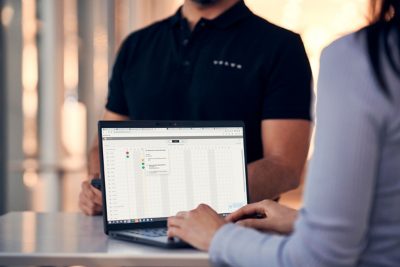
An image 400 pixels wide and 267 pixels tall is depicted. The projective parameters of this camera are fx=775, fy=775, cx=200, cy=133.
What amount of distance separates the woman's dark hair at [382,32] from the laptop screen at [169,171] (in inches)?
31.3

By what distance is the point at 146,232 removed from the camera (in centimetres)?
170

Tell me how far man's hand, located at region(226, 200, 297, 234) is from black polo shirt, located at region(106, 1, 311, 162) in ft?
2.66

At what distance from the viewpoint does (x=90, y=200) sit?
2066 millimetres

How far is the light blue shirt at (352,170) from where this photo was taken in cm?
103

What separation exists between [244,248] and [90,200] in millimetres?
938

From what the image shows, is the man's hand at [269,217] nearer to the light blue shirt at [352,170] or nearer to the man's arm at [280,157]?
the light blue shirt at [352,170]

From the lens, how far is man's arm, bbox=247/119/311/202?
7.58 feet

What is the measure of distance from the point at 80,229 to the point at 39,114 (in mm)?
2744

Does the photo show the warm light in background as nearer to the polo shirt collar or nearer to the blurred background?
the blurred background

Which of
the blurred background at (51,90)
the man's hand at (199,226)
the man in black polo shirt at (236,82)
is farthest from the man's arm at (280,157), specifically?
the blurred background at (51,90)

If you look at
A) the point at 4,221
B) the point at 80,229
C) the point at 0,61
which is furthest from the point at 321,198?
the point at 0,61

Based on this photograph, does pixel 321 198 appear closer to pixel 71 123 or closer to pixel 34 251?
pixel 34 251

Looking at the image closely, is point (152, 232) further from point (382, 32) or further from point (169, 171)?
point (382, 32)

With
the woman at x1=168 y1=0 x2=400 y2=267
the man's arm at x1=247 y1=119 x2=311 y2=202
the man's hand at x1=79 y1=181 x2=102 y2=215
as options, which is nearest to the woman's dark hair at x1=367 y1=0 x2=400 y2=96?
the woman at x1=168 y1=0 x2=400 y2=267
